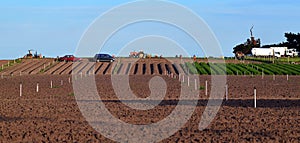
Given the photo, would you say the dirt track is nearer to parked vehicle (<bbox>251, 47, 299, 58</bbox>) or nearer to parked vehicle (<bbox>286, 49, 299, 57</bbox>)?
parked vehicle (<bbox>286, 49, 299, 57</bbox>)

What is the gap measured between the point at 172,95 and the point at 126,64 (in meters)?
50.7

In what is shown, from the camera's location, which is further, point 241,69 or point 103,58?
point 103,58

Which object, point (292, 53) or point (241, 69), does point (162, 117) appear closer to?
point (241, 69)

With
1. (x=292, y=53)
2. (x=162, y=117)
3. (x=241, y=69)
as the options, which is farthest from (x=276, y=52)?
(x=162, y=117)

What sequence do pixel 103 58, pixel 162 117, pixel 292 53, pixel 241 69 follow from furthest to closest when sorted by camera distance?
pixel 292 53 < pixel 103 58 < pixel 241 69 < pixel 162 117

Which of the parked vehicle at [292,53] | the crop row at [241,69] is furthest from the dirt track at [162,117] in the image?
the parked vehicle at [292,53]

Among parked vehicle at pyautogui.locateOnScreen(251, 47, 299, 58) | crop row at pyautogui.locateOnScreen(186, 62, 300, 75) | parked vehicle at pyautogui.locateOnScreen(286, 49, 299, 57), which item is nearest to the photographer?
crop row at pyautogui.locateOnScreen(186, 62, 300, 75)

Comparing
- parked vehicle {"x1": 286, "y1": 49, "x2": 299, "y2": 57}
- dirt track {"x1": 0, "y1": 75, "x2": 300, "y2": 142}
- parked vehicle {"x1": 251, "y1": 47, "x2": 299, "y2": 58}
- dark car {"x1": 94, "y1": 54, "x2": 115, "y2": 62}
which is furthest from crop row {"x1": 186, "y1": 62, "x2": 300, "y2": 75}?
dirt track {"x1": 0, "y1": 75, "x2": 300, "y2": 142}

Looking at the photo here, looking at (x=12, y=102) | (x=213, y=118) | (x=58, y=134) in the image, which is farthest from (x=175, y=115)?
(x=12, y=102)

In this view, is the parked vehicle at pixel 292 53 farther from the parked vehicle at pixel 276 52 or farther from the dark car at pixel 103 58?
the dark car at pixel 103 58

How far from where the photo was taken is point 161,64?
93.1 meters

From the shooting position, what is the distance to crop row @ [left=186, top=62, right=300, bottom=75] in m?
82.1

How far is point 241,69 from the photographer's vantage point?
8625cm

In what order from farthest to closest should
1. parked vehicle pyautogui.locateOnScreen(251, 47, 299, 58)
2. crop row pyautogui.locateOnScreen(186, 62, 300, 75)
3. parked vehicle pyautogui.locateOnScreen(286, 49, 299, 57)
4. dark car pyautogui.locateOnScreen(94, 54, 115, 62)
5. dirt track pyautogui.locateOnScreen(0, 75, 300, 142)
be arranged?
parked vehicle pyautogui.locateOnScreen(251, 47, 299, 58) → parked vehicle pyautogui.locateOnScreen(286, 49, 299, 57) → dark car pyautogui.locateOnScreen(94, 54, 115, 62) → crop row pyautogui.locateOnScreen(186, 62, 300, 75) → dirt track pyautogui.locateOnScreen(0, 75, 300, 142)
